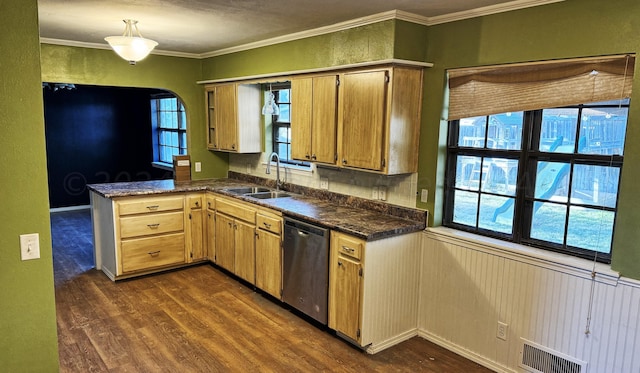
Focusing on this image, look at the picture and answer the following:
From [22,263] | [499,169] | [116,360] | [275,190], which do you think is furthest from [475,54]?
[116,360]

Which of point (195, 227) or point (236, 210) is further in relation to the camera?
point (195, 227)

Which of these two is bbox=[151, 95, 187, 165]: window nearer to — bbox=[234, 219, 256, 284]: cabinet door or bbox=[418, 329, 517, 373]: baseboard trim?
bbox=[234, 219, 256, 284]: cabinet door

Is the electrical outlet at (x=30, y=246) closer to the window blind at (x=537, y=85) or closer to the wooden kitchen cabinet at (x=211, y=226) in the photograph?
the window blind at (x=537, y=85)

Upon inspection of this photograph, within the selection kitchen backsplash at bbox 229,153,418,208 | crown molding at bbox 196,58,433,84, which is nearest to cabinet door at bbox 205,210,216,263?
kitchen backsplash at bbox 229,153,418,208

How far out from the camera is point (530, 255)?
2816mm

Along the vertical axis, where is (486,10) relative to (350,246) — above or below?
above

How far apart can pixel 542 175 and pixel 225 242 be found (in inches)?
122

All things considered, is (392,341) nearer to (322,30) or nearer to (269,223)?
(269,223)

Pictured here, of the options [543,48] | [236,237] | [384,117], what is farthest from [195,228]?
[543,48]

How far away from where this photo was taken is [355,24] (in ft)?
11.2

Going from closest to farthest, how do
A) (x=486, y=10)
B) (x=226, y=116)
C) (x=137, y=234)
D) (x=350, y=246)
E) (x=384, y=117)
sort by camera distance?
(x=486, y=10) < (x=350, y=246) < (x=384, y=117) < (x=137, y=234) < (x=226, y=116)

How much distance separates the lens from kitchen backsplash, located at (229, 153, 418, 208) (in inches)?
140

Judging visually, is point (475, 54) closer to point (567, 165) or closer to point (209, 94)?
point (567, 165)

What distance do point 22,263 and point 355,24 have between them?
2680 millimetres
